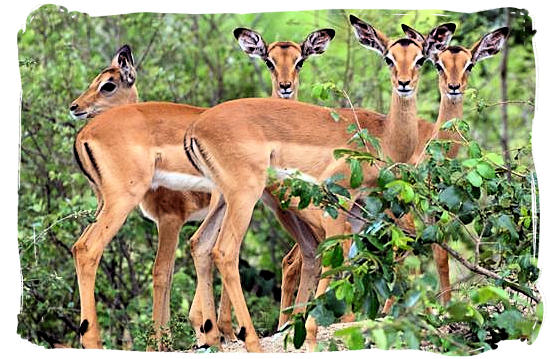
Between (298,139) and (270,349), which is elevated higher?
(298,139)

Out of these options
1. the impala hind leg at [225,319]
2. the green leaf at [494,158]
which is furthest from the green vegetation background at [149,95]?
the green leaf at [494,158]

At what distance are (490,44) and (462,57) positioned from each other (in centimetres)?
15

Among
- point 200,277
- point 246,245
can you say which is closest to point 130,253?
point 246,245

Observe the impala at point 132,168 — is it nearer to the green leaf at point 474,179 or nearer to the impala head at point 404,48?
the impala head at point 404,48

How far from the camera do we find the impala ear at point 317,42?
24.1ft

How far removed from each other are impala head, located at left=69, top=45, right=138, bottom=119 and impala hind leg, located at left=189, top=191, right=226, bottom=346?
0.76 meters

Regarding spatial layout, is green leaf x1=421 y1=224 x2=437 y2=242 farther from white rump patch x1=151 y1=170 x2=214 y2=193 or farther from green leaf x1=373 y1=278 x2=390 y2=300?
white rump patch x1=151 y1=170 x2=214 y2=193

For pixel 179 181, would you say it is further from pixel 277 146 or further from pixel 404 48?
pixel 404 48

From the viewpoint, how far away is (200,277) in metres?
7.34

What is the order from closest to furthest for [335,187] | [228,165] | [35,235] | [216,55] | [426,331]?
[426,331] < [335,187] < [228,165] < [35,235] < [216,55]

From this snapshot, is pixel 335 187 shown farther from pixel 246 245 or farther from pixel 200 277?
pixel 246 245

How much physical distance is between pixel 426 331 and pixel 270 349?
1.20m

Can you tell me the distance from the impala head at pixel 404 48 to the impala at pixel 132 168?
0.23 m

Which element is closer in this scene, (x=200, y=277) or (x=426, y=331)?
(x=426, y=331)
